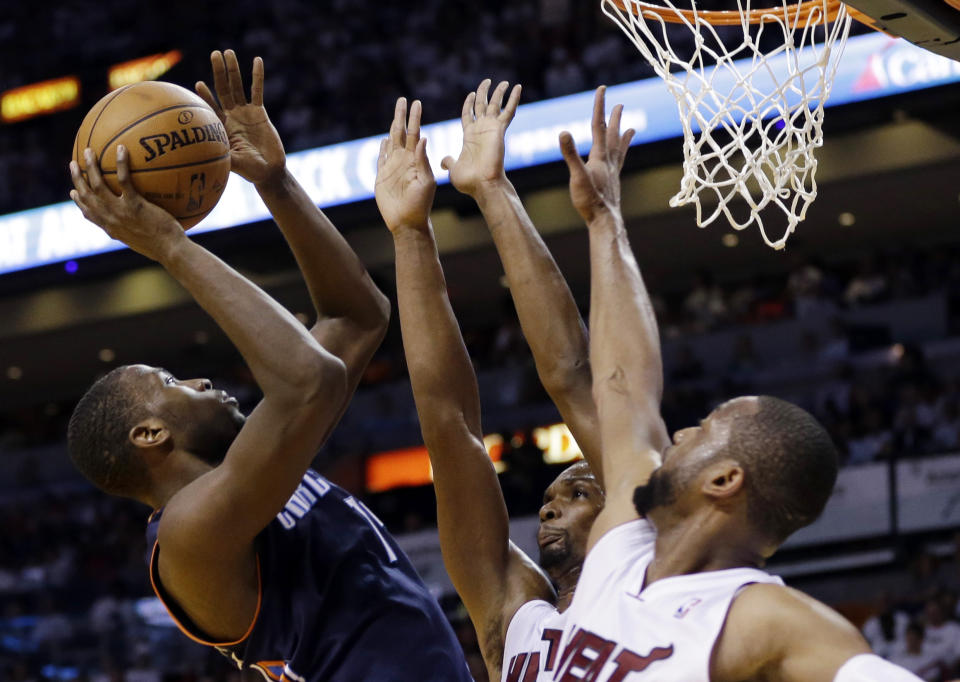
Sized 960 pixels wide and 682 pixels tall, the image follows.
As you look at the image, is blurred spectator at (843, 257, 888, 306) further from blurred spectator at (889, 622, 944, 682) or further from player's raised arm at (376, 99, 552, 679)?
player's raised arm at (376, 99, 552, 679)

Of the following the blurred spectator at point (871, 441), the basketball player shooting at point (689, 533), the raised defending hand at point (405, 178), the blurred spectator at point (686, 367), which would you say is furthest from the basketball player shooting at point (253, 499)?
the blurred spectator at point (686, 367)

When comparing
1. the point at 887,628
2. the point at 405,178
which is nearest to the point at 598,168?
the point at 405,178

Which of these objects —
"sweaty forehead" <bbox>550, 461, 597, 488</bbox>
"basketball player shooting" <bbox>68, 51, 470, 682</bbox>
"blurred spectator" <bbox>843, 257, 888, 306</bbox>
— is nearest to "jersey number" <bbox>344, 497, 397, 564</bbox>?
"basketball player shooting" <bbox>68, 51, 470, 682</bbox>

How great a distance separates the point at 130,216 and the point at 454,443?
2.77ft

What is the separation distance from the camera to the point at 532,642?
2.59 meters

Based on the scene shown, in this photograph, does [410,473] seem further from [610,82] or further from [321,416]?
[321,416]

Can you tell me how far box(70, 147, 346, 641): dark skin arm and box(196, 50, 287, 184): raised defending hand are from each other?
550 millimetres

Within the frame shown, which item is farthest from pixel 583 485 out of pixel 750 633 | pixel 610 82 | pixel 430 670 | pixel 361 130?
pixel 361 130

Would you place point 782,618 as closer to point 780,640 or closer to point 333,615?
point 780,640

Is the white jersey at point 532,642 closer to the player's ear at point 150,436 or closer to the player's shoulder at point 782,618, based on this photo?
the player's shoulder at point 782,618

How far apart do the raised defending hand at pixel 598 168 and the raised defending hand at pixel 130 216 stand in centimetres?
79

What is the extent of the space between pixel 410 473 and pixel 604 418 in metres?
10.1

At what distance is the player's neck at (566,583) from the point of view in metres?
2.80

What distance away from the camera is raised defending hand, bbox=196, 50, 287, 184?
10.1 feet
